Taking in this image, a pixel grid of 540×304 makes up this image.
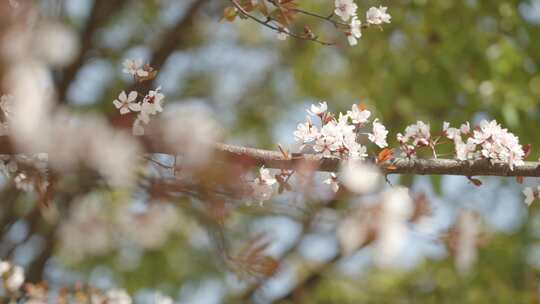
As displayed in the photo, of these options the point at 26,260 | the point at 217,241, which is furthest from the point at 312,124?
the point at 26,260

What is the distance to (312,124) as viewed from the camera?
151cm

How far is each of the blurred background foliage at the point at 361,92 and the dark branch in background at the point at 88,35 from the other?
0.18ft

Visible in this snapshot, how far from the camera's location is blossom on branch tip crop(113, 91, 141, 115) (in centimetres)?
141

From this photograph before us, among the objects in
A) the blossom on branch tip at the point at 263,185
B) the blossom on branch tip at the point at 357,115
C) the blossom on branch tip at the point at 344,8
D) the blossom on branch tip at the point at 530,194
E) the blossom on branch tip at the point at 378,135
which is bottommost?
the blossom on branch tip at the point at 263,185

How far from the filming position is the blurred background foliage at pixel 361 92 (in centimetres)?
278

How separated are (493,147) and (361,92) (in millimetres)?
2437

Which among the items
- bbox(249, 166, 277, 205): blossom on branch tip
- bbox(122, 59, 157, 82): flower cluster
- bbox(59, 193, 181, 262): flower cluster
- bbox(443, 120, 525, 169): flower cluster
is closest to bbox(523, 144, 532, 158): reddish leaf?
bbox(443, 120, 525, 169): flower cluster

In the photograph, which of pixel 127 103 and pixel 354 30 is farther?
pixel 354 30

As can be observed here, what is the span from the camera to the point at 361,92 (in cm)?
393

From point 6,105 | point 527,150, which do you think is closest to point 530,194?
point 527,150

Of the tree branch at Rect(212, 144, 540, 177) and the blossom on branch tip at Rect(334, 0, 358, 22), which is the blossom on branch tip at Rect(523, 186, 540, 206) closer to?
the tree branch at Rect(212, 144, 540, 177)

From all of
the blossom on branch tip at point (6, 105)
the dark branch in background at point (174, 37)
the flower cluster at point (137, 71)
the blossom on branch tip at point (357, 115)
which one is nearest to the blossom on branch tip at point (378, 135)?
the blossom on branch tip at point (357, 115)

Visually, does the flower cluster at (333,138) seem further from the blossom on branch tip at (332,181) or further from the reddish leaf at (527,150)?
the reddish leaf at (527,150)

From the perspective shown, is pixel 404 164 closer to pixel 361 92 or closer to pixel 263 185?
pixel 263 185
